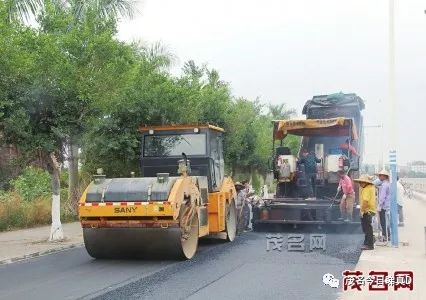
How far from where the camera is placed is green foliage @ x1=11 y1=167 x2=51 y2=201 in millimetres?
23844

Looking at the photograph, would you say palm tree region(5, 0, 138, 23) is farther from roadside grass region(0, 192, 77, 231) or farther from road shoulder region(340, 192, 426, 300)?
road shoulder region(340, 192, 426, 300)

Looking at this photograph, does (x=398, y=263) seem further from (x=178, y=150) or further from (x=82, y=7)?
(x=82, y=7)

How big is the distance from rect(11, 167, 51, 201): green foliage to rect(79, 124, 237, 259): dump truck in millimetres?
11204

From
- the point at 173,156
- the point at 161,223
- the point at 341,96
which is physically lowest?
the point at 161,223

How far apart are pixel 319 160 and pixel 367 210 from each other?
16.3ft

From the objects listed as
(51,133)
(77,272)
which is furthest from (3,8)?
(77,272)

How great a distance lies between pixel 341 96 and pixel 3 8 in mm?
9999

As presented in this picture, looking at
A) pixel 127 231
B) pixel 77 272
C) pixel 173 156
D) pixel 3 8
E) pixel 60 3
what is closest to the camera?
pixel 77 272

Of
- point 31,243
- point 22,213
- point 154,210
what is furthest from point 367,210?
point 22,213

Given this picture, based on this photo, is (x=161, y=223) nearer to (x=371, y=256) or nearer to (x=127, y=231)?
(x=127, y=231)

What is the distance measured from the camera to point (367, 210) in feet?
42.3

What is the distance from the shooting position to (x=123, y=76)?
635 inches

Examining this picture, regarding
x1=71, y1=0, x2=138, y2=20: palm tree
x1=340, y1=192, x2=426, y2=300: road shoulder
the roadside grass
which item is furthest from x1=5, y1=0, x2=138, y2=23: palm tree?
x1=340, y1=192, x2=426, y2=300: road shoulder

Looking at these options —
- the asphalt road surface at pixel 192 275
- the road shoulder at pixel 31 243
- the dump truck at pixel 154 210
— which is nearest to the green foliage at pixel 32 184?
the road shoulder at pixel 31 243
